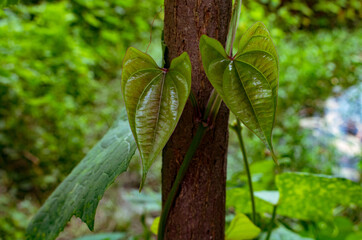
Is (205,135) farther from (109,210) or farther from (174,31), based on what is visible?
(109,210)

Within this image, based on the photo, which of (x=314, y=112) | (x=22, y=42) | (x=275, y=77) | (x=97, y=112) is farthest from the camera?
(x=314, y=112)

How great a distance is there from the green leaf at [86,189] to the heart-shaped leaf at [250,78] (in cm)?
13

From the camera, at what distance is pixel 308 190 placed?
0.57 meters

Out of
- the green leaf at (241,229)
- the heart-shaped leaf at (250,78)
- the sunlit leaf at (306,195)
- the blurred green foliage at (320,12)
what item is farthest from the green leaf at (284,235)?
the blurred green foliage at (320,12)

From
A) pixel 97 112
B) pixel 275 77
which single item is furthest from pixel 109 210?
pixel 275 77

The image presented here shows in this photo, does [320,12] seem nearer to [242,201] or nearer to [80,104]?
[80,104]

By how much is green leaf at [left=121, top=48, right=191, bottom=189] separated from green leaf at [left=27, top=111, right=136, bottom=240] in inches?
2.2

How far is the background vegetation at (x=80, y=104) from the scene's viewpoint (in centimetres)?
147

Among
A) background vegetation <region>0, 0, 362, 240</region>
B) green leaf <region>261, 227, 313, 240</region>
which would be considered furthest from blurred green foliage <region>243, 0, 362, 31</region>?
green leaf <region>261, 227, 313, 240</region>

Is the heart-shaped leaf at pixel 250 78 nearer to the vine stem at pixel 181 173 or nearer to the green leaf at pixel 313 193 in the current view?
the vine stem at pixel 181 173

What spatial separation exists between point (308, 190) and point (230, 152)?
1.49 metres

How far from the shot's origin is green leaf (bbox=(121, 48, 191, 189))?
11.2 inches

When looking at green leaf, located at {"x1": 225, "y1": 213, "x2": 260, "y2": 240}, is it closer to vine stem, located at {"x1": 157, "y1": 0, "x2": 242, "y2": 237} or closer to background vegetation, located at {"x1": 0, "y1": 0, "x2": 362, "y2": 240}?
vine stem, located at {"x1": 157, "y1": 0, "x2": 242, "y2": 237}

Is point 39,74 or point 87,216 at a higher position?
point 39,74
